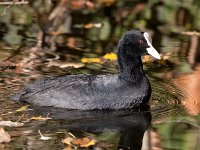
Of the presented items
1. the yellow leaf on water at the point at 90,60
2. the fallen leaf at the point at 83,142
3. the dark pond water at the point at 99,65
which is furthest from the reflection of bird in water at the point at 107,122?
the yellow leaf on water at the point at 90,60

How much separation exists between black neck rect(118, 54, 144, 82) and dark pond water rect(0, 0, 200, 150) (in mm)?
396

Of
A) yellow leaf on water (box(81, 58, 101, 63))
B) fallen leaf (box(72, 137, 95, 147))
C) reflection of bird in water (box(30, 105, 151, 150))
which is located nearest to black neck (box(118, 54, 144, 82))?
reflection of bird in water (box(30, 105, 151, 150))

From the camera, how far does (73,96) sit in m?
8.30

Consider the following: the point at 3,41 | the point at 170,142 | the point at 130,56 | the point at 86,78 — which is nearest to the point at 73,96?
the point at 86,78

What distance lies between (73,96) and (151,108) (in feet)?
3.16

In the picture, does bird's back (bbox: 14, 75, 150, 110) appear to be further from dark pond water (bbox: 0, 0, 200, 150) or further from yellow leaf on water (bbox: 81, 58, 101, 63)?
yellow leaf on water (bbox: 81, 58, 101, 63)

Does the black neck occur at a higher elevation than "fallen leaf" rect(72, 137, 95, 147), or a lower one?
higher

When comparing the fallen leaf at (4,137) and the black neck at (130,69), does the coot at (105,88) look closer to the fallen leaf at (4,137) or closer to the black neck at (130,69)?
the black neck at (130,69)

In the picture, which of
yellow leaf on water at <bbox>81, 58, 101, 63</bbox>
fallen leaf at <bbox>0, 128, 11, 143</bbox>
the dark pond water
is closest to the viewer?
fallen leaf at <bbox>0, 128, 11, 143</bbox>

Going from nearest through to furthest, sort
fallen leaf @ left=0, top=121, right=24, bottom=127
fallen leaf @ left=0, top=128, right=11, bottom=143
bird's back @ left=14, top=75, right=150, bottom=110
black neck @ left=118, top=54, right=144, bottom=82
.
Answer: fallen leaf @ left=0, top=128, right=11, bottom=143
fallen leaf @ left=0, top=121, right=24, bottom=127
bird's back @ left=14, top=75, right=150, bottom=110
black neck @ left=118, top=54, right=144, bottom=82

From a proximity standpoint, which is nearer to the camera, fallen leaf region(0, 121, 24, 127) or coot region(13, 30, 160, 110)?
fallen leaf region(0, 121, 24, 127)

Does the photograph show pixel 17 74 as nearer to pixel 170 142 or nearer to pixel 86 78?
pixel 86 78

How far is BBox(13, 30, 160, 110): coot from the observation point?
8.29 m

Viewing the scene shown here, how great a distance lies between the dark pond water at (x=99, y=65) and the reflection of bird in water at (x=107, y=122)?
11mm
